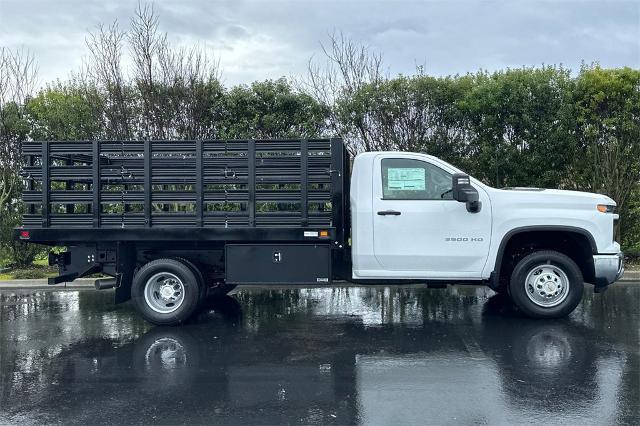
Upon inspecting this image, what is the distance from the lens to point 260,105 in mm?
12672

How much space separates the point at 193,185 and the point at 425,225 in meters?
3.04

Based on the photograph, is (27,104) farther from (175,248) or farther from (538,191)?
(538,191)

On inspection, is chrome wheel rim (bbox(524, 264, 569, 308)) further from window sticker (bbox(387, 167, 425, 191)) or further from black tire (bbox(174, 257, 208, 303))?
black tire (bbox(174, 257, 208, 303))

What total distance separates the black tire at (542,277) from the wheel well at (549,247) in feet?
0.67

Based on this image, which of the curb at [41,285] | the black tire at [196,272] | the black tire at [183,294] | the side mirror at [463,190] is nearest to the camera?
the side mirror at [463,190]

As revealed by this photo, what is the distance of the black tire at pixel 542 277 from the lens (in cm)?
725

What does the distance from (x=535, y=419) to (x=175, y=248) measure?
16.5 feet

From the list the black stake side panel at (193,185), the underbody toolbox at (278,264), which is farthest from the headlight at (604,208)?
the underbody toolbox at (278,264)

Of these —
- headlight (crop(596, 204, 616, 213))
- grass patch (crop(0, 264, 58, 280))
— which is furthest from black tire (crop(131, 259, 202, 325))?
headlight (crop(596, 204, 616, 213))

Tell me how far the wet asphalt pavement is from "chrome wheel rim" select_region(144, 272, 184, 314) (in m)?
0.31

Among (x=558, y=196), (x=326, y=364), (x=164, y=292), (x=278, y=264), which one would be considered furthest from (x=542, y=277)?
(x=164, y=292)

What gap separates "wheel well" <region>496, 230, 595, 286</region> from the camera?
24.0 ft

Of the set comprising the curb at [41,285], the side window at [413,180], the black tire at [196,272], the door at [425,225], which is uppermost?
the side window at [413,180]

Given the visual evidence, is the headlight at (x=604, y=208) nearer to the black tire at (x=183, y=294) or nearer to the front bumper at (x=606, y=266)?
the front bumper at (x=606, y=266)
